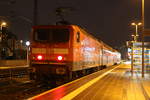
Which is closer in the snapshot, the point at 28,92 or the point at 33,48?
the point at 28,92

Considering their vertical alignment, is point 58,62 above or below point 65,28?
below

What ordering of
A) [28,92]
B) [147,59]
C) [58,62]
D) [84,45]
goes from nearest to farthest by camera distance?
1. [28,92]
2. [58,62]
3. [84,45]
4. [147,59]

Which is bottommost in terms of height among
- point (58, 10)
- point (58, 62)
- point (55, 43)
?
point (58, 62)

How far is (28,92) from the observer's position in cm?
1248

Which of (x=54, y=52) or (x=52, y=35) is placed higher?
(x=52, y=35)

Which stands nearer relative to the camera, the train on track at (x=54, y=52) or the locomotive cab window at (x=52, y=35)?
the train on track at (x=54, y=52)

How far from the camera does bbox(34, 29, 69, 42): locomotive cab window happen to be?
14.5m

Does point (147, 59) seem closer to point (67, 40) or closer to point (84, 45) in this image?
point (84, 45)

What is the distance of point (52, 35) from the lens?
14789 millimetres

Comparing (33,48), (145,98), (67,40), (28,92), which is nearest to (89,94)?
(145,98)

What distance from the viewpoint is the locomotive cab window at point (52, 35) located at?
14.5 metres

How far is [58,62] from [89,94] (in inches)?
183

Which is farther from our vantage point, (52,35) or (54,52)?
(52,35)

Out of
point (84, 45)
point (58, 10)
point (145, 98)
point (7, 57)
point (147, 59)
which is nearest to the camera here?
point (145, 98)
